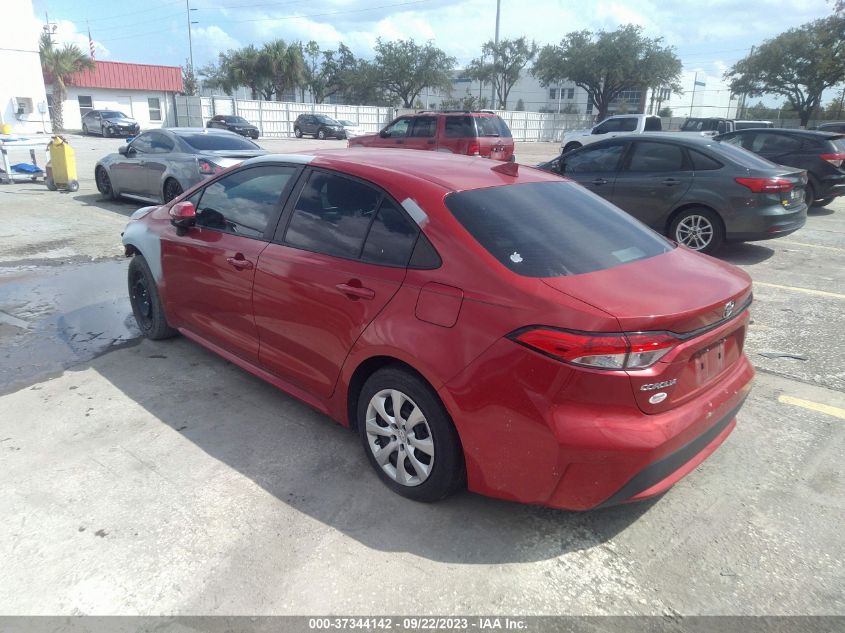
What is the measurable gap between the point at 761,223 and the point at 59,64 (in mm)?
48792

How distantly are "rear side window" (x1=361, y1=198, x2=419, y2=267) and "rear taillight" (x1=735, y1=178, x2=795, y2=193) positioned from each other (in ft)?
20.2

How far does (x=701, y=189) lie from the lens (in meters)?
7.75

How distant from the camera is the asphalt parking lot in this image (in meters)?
2.46

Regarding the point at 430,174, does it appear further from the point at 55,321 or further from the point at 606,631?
the point at 55,321

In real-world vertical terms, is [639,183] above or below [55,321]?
above

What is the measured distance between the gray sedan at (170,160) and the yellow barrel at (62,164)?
175 cm

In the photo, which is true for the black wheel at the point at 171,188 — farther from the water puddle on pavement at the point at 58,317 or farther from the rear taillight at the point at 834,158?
the rear taillight at the point at 834,158

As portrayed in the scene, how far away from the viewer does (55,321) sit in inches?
217

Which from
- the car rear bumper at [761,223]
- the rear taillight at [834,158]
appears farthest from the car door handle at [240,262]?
the rear taillight at [834,158]

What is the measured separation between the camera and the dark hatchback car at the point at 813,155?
37.6ft

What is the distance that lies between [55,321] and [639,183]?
7111mm

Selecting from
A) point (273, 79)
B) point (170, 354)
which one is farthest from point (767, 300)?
point (273, 79)

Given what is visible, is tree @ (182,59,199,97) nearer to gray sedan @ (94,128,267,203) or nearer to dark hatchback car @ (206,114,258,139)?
dark hatchback car @ (206,114,258,139)

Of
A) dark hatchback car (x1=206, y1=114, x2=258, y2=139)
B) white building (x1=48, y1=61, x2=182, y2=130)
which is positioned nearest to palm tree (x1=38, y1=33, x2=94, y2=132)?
white building (x1=48, y1=61, x2=182, y2=130)
